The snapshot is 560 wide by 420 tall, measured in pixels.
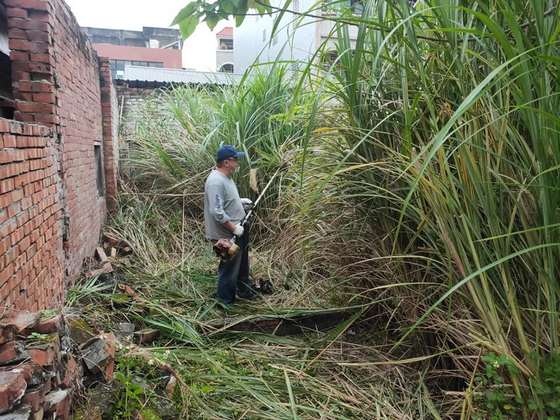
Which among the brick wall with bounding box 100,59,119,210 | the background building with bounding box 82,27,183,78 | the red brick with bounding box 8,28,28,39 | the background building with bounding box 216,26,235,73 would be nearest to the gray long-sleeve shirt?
the red brick with bounding box 8,28,28,39

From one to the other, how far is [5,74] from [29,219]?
5.03 feet

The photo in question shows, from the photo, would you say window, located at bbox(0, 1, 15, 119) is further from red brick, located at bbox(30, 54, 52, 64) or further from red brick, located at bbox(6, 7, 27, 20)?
red brick, located at bbox(30, 54, 52, 64)

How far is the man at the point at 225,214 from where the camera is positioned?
150 inches

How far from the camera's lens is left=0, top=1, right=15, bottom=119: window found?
281cm

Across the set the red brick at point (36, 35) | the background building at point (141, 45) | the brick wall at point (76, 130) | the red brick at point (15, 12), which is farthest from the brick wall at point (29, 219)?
the background building at point (141, 45)

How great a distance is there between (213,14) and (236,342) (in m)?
2.58

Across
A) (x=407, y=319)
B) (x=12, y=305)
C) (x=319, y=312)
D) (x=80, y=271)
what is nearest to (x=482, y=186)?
(x=407, y=319)

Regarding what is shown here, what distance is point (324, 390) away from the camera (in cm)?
237

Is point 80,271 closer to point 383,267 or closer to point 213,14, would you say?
point 383,267

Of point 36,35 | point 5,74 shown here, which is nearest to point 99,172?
point 5,74

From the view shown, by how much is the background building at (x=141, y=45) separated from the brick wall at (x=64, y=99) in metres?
34.6

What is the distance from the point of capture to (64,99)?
343cm

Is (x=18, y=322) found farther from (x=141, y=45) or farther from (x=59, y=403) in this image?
(x=141, y=45)

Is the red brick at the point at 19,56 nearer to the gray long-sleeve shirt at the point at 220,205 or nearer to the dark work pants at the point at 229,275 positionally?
the gray long-sleeve shirt at the point at 220,205
